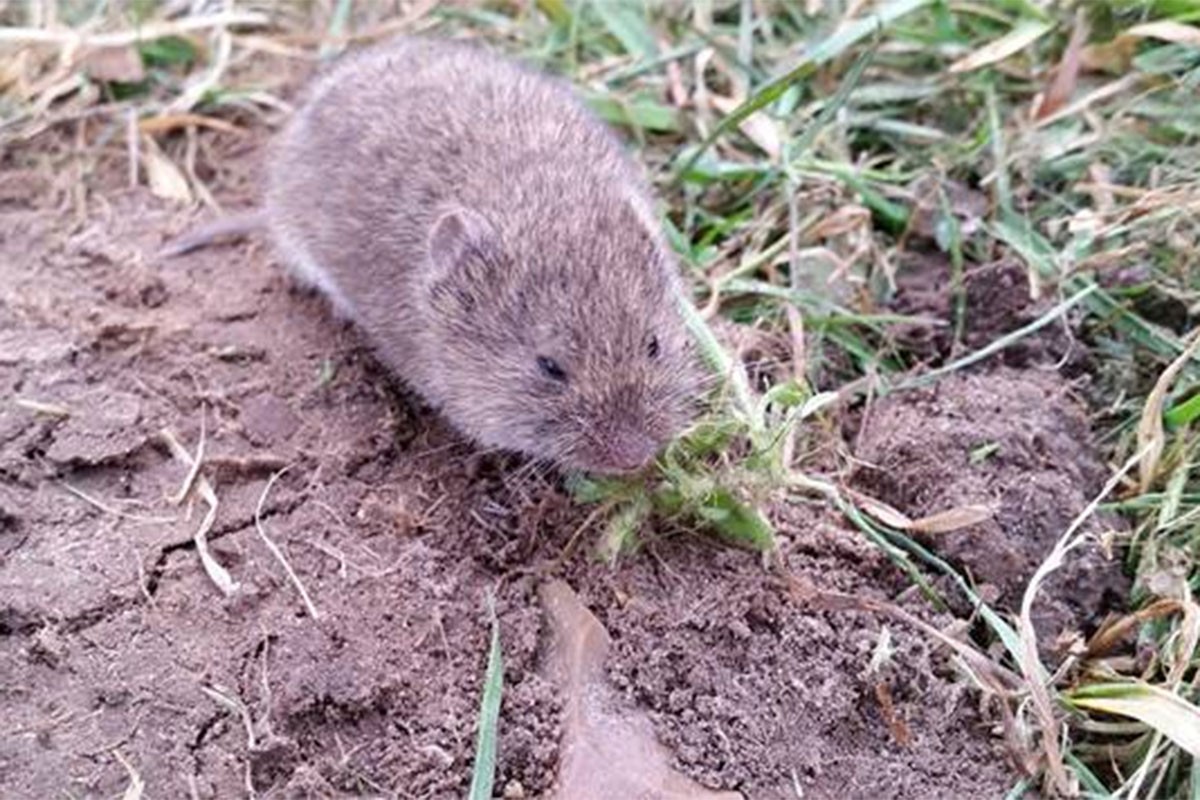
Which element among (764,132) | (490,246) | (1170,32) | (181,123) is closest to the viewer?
(490,246)

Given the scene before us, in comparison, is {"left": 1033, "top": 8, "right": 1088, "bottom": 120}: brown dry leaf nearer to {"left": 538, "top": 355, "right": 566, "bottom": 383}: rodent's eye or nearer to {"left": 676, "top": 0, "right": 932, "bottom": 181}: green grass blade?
{"left": 676, "top": 0, "right": 932, "bottom": 181}: green grass blade

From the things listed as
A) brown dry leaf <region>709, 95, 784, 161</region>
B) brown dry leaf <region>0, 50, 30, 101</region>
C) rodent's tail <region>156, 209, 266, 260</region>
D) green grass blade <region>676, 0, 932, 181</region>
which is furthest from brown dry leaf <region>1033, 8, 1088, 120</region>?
brown dry leaf <region>0, 50, 30, 101</region>

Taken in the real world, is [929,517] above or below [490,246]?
below

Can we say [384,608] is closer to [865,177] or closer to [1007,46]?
[865,177]

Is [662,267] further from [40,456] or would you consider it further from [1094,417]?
[40,456]

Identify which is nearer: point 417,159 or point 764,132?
point 417,159

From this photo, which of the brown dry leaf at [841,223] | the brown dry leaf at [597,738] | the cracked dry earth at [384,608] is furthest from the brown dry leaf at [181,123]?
the brown dry leaf at [597,738]

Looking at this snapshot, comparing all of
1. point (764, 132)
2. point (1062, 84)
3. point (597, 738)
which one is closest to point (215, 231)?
point (764, 132)
